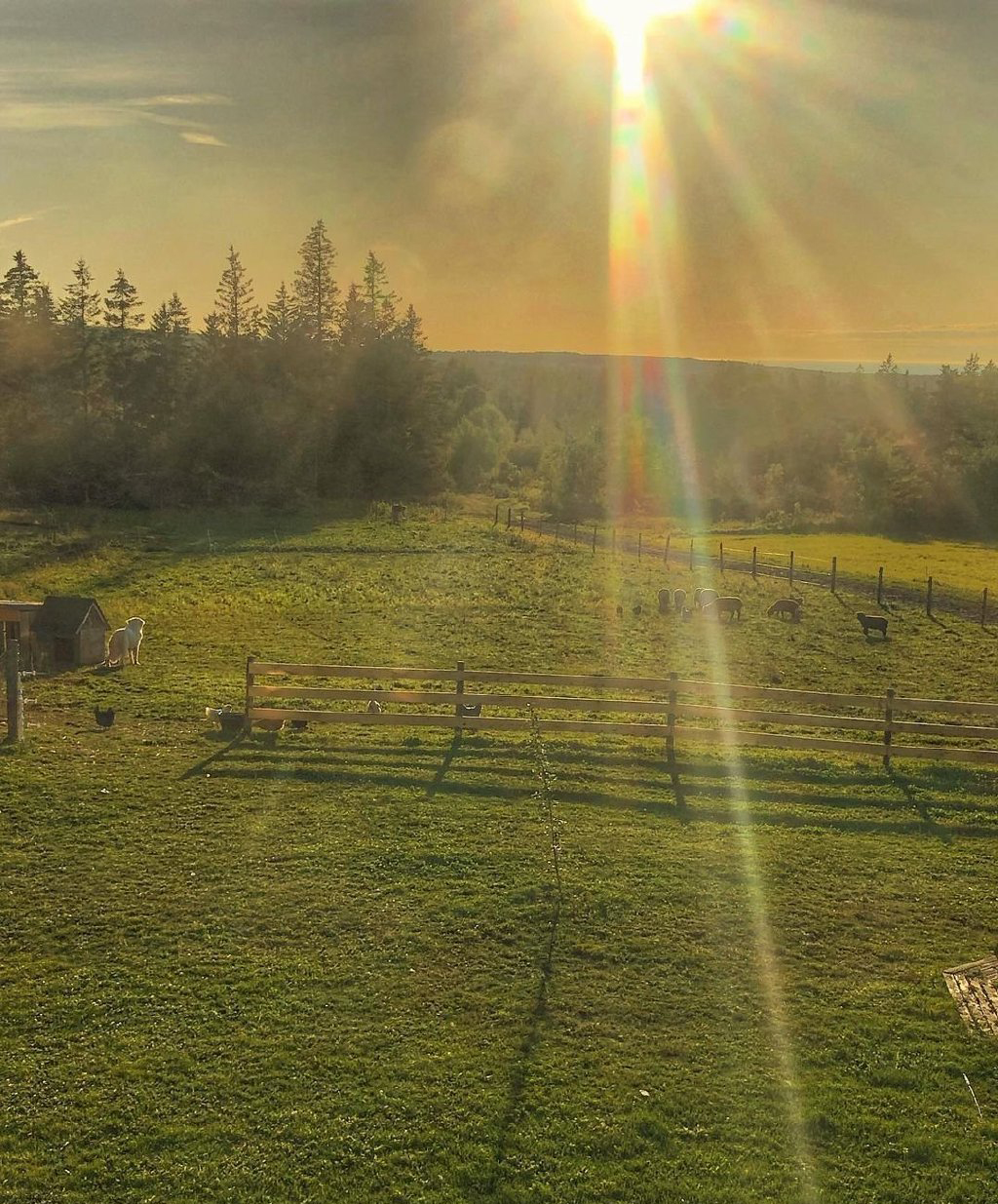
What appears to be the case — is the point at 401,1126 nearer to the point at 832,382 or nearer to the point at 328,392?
→ the point at 328,392

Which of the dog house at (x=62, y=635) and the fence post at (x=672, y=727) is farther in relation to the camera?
the dog house at (x=62, y=635)

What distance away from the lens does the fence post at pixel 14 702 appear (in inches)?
603

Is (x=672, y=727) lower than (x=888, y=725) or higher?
lower

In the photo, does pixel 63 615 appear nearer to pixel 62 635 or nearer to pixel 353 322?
pixel 62 635

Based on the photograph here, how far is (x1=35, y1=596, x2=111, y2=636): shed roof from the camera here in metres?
20.7

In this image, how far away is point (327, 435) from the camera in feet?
219

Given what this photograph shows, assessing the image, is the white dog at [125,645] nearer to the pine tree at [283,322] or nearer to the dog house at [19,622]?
the dog house at [19,622]

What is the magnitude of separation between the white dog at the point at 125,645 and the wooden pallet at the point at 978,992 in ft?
58.7

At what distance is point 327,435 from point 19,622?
160 feet

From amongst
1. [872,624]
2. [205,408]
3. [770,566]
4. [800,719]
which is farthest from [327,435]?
[800,719]

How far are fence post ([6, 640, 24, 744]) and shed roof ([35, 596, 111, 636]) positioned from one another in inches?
210

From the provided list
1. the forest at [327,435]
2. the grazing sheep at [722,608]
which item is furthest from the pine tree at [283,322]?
the grazing sheep at [722,608]

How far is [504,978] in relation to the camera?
8.89 m

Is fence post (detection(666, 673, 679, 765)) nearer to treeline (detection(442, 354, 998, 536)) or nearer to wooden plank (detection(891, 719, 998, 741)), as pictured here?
wooden plank (detection(891, 719, 998, 741))
